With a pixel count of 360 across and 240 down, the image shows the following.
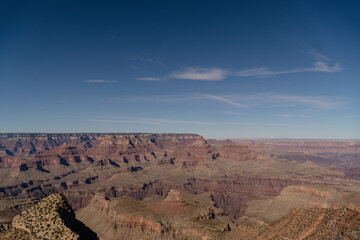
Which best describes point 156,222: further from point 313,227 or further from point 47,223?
point 47,223

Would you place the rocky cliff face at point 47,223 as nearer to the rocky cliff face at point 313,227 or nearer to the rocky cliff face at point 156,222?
the rocky cliff face at point 313,227

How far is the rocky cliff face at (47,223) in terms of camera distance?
25.0 m

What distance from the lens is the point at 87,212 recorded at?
5133 inches

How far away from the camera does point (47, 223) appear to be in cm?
2617

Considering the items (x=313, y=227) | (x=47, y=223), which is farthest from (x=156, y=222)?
(x=47, y=223)

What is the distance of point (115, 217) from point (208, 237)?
49.8 metres

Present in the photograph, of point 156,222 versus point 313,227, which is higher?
point 313,227

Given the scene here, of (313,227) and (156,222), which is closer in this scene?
(313,227)

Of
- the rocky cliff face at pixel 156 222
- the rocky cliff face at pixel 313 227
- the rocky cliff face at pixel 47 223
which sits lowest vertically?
the rocky cliff face at pixel 156 222

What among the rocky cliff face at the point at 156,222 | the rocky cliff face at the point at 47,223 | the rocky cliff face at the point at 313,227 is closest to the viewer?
the rocky cliff face at the point at 47,223

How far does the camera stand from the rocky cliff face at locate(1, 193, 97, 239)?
81.9ft

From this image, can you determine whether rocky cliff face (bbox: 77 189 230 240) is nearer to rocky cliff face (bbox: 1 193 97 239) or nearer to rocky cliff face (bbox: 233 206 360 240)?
rocky cliff face (bbox: 233 206 360 240)

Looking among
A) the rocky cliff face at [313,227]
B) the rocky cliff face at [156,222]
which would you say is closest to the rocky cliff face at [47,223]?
the rocky cliff face at [313,227]

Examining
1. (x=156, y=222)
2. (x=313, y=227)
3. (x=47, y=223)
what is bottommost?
(x=156, y=222)
